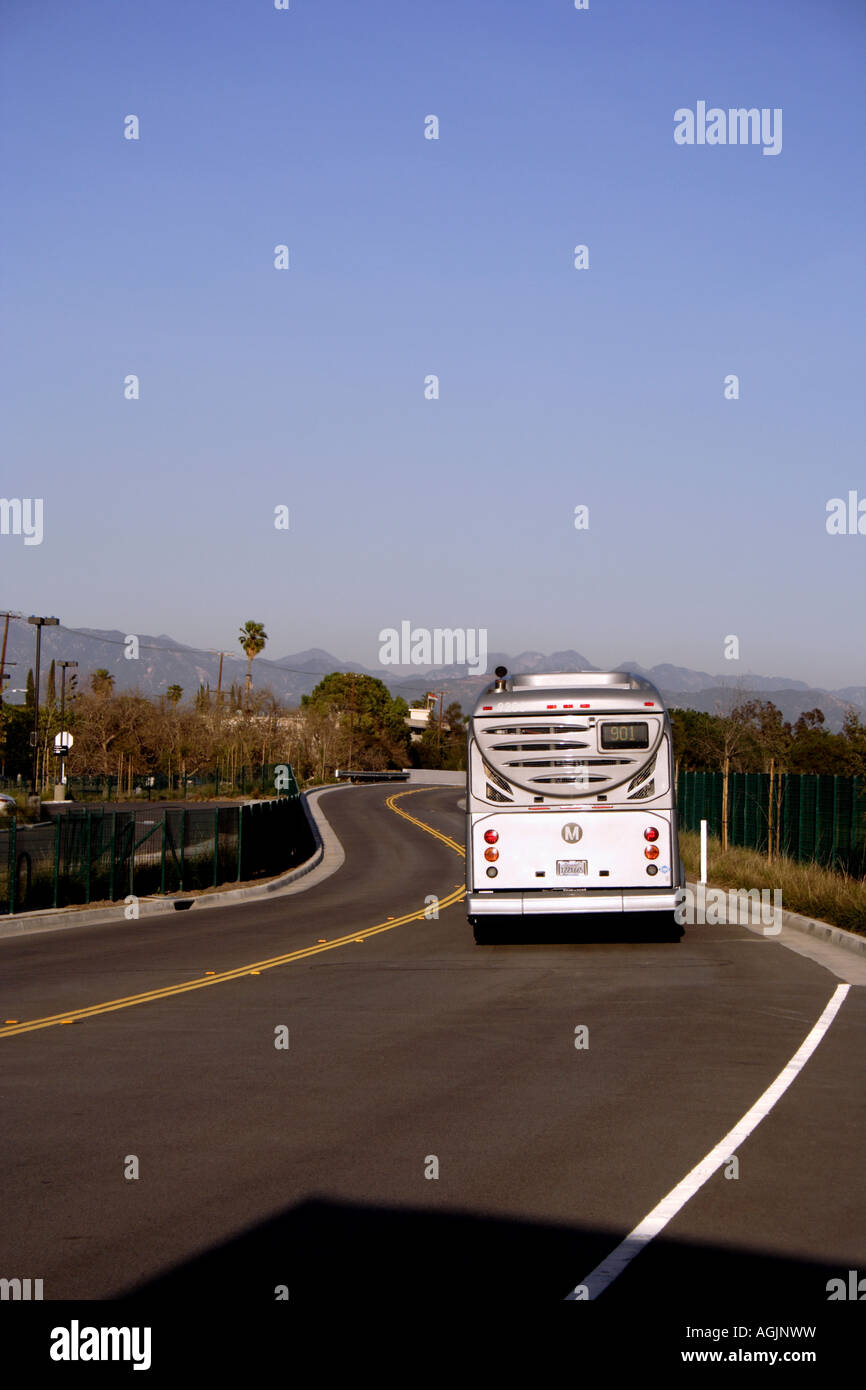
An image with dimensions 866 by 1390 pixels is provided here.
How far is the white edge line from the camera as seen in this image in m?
5.76

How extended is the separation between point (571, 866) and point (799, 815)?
1535 cm

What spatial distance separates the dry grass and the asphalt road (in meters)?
4.30

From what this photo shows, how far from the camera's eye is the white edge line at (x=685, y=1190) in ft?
18.9

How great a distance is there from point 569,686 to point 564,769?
169 centimetres

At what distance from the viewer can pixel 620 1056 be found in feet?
35.6

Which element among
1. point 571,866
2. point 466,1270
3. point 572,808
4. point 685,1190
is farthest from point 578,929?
point 466,1270

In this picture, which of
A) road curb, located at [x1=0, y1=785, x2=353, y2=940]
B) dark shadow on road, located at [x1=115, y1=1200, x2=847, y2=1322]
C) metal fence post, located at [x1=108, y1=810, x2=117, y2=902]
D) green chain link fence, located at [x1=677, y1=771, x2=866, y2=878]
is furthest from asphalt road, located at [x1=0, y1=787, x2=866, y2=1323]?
green chain link fence, located at [x1=677, y1=771, x2=866, y2=878]

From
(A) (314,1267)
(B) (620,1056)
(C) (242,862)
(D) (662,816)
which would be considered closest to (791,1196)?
(A) (314,1267)

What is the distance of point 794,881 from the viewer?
2417 cm

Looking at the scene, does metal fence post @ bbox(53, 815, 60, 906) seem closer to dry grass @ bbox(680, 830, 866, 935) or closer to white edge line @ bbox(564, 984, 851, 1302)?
dry grass @ bbox(680, 830, 866, 935)

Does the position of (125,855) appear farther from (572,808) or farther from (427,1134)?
(427,1134)

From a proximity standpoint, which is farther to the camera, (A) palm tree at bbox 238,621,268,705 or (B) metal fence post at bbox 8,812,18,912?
(A) palm tree at bbox 238,621,268,705
